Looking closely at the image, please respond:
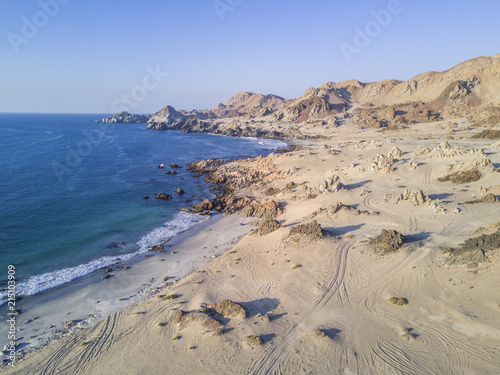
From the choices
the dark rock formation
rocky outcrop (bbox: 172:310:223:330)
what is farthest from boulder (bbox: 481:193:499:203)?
rocky outcrop (bbox: 172:310:223:330)

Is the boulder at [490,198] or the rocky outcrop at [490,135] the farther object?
the rocky outcrop at [490,135]

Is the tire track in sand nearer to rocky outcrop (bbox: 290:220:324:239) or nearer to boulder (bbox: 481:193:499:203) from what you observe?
rocky outcrop (bbox: 290:220:324:239)

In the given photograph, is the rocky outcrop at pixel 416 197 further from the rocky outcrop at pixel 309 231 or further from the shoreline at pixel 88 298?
the shoreline at pixel 88 298

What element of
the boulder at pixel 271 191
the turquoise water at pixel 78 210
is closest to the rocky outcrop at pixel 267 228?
the turquoise water at pixel 78 210

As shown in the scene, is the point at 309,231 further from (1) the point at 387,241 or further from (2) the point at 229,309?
(2) the point at 229,309

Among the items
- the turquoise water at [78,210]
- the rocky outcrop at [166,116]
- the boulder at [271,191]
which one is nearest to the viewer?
the turquoise water at [78,210]

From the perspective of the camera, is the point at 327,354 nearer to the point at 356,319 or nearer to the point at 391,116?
the point at 356,319

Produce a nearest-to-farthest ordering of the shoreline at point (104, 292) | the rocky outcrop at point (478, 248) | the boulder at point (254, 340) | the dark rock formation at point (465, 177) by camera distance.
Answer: the boulder at point (254, 340), the rocky outcrop at point (478, 248), the shoreline at point (104, 292), the dark rock formation at point (465, 177)

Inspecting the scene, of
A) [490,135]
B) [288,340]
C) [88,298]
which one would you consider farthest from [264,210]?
[490,135]
